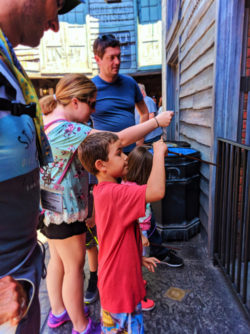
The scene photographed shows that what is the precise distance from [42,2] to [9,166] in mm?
522

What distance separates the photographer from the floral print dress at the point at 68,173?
1444 millimetres

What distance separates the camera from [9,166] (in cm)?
67

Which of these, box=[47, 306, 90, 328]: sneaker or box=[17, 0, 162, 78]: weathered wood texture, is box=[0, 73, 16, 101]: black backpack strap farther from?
box=[17, 0, 162, 78]: weathered wood texture

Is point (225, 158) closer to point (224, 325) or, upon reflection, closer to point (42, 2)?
point (224, 325)

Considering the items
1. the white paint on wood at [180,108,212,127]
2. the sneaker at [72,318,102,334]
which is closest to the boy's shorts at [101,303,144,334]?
the sneaker at [72,318,102,334]

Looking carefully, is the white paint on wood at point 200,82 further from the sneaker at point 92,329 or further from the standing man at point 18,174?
the sneaker at point 92,329

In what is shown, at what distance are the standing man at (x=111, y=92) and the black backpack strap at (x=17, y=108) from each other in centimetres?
170

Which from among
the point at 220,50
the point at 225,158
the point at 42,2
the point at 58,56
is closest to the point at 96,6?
the point at 58,56

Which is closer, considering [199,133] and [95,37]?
[199,133]

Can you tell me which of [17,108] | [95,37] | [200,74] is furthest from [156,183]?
[95,37]

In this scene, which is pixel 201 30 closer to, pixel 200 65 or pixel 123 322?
pixel 200 65

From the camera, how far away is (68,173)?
157 cm

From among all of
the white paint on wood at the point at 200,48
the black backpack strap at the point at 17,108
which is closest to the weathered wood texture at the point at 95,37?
the white paint on wood at the point at 200,48

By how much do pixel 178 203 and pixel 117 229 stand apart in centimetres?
198
